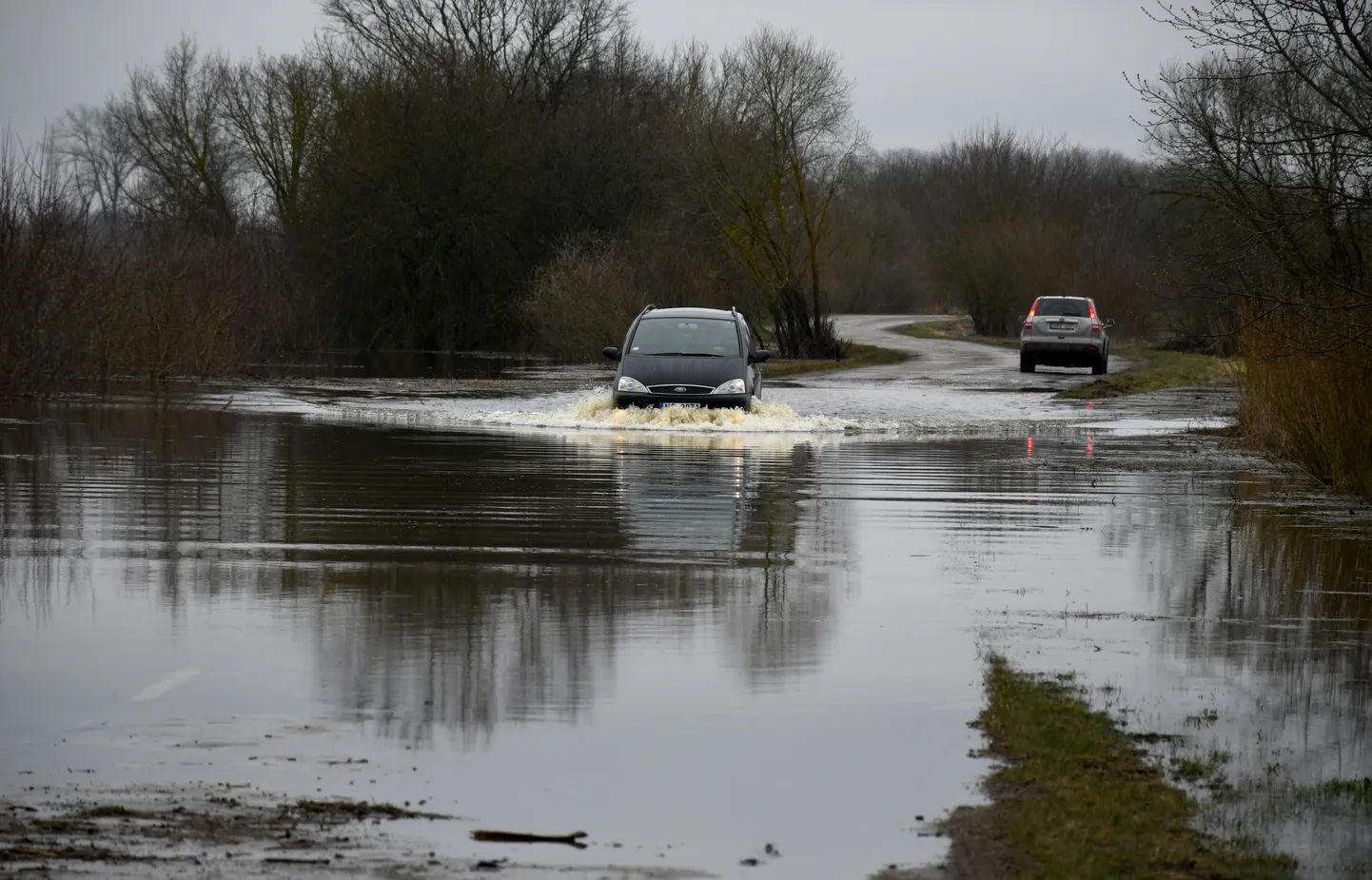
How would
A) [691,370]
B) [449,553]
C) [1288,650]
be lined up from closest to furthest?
[1288,650] → [449,553] → [691,370]

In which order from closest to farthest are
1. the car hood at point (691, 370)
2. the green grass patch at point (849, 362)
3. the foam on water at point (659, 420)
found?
the foam on water at point (659, 420), the car hood at point (691, 370), the green grass patch at point (849, 362)

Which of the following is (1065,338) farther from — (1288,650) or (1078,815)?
(1078,815)

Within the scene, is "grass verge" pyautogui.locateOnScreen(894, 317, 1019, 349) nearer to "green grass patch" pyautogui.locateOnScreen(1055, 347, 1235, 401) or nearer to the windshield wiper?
"green grass patch" pyautogui.locateOnScreen(1055, 347, 1235, 401)

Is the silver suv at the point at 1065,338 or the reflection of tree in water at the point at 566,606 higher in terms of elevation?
the silver suv at the point at 1065,338

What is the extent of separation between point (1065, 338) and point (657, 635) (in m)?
38.8

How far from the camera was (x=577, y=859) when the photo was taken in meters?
5.42

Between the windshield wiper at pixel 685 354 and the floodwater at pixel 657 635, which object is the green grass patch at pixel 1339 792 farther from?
the windshield wiper at pixel 685 354

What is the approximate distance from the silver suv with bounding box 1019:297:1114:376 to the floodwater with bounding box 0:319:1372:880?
2683cm

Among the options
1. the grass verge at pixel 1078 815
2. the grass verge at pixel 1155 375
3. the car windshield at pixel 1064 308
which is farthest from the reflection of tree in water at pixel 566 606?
the car windshield at pixel 1064 308

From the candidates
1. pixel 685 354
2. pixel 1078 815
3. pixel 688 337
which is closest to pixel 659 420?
pixel 685 354

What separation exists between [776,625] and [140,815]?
4214 mm

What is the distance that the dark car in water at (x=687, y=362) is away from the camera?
26219 millimetres

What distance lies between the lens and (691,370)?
86.1 feet

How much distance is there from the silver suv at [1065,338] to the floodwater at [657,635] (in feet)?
88.0
